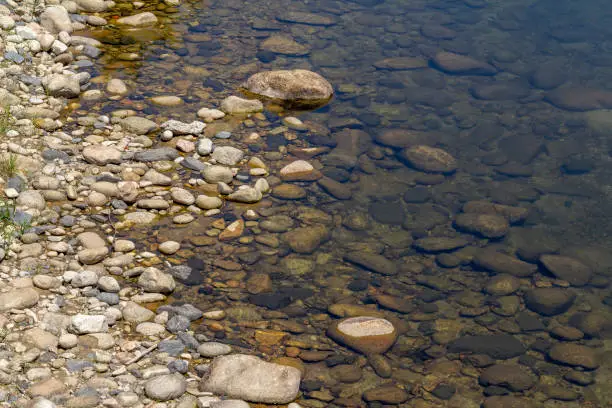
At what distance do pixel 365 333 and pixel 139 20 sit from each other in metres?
6.96

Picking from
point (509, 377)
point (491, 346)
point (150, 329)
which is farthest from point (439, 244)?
point (150, 329)

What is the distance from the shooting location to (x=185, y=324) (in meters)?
5.99

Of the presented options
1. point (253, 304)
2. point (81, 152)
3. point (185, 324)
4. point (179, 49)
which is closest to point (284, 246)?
point (253, 304)

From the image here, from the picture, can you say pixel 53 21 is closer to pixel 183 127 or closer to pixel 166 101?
pixel 166 101

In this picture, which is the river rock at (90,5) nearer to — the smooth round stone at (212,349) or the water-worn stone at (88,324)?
the water-worn stone at (88,324)

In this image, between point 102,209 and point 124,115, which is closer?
point 102,209

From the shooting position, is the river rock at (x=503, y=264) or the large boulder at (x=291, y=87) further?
the large boulder at (x=291, y=87)

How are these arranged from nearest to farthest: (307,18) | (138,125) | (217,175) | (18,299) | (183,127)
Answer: (18,299), (217,175), (138,125), (183,127), (307,18)

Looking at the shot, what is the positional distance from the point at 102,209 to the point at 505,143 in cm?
505

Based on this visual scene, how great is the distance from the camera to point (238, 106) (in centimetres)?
927

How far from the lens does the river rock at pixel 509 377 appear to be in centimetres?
598

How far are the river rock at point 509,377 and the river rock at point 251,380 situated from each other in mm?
1621

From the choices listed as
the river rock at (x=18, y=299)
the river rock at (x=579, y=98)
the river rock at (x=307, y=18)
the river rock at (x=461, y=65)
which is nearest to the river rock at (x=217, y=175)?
the river rock at (x=18, y=299)

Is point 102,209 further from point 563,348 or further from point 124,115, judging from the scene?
point 563,348
